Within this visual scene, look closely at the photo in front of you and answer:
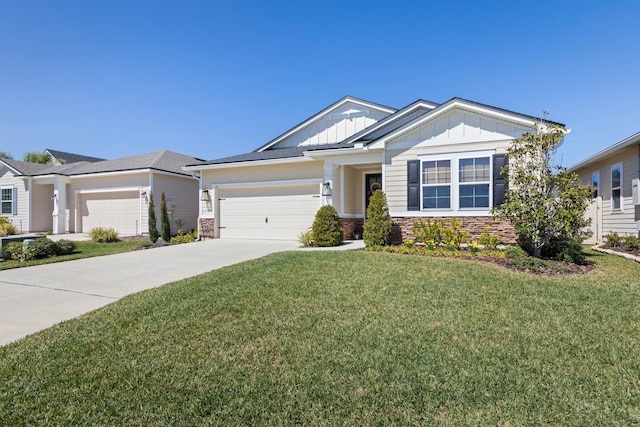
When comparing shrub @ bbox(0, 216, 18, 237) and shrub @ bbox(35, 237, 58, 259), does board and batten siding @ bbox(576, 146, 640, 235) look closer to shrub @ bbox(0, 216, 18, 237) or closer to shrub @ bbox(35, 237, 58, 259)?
shrub @ bbox(35, 237, 58, 259)

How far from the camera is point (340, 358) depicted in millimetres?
3178

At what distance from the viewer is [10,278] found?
6.95 metres

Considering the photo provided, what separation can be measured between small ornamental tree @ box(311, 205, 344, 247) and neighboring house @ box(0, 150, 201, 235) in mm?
9168

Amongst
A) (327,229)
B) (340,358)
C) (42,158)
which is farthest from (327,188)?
(42,158)

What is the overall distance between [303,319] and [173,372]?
1.58 meters

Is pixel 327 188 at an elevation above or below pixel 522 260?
above

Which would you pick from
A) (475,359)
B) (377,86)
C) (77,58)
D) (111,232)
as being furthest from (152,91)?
(475,359)

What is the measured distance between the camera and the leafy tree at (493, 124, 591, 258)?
273 inches

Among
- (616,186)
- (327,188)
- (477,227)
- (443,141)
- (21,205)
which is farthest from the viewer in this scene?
(21,205)

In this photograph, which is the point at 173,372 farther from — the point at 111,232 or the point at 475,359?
the point at 111,232

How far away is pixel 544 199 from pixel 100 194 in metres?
19.3

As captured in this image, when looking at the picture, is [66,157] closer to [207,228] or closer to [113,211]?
[113,211]

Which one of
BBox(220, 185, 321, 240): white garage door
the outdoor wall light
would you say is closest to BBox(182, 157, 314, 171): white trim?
BBox(220, 185, 321, 240): white garage door

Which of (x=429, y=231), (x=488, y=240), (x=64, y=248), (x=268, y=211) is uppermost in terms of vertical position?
(x=268, y=211)
